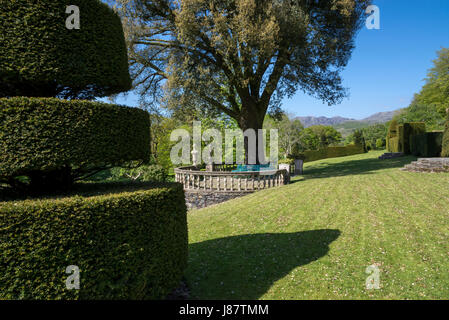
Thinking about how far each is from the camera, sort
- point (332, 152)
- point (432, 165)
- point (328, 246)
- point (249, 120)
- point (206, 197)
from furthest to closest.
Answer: point (332, 152), point (249, 120), point (206, 197), point (432, 165), point (328, 246)

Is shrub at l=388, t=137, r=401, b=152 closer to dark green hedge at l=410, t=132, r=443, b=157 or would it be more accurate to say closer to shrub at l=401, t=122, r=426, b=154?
shrub at l=401, t=122, r=426, b=154

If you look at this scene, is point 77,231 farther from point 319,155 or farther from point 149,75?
point 319,155

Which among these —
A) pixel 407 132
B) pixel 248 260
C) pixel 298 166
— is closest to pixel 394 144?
pixel 407 132

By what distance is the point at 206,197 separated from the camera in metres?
16.0

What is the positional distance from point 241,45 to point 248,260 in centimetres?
1329

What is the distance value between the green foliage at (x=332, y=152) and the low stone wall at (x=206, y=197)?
28.6m

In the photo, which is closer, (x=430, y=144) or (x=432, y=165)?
(x=432, y=165)

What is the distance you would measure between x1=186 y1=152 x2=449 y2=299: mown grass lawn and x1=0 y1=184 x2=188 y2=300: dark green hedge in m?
1.72

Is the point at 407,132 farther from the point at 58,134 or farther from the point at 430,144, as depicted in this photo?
the point at 58,134

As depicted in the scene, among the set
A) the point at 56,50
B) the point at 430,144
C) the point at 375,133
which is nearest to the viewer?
the point at 56,50

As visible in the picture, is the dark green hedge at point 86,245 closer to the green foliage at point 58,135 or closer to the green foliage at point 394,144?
the green foliage at point 58,135

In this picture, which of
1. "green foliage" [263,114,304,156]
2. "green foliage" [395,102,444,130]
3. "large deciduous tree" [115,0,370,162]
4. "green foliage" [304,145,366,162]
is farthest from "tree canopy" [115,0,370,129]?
"green foliage" [395,102,444,130]

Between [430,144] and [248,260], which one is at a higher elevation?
[430,144]

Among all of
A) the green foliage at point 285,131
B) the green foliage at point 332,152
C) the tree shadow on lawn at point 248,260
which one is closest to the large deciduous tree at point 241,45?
the tree shadow on lawn at point 248,260
